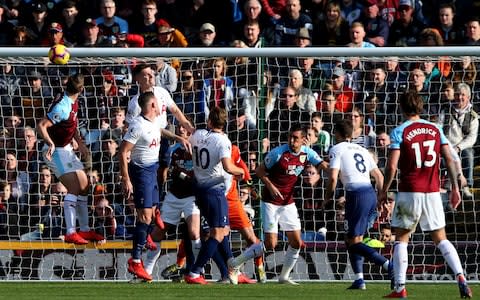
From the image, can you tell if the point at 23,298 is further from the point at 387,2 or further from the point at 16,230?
the point at 387,2

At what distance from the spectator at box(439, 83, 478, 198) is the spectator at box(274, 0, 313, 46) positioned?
3159 millimetres

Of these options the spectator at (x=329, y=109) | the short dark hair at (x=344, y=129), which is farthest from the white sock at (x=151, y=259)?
the spectator at (x=329, y=109)

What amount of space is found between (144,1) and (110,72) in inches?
86.6

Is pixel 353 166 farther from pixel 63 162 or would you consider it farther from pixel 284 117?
pixel 63 162

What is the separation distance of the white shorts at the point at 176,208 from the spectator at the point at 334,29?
4.45 metres

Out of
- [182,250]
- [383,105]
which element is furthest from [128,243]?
[383,105]

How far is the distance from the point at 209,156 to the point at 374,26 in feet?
17.6

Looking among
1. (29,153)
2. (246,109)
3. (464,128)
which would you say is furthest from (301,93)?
(29,153)

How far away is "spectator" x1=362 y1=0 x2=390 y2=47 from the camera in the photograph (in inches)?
749

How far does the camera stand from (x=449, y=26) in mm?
19016

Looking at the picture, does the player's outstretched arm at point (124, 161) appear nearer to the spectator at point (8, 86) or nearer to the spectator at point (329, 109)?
the spectator at point (8, 86)

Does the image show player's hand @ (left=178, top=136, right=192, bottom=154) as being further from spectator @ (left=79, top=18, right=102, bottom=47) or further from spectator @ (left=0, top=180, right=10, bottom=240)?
spectator @ (left=79, top=18, right=102, bottom=47)

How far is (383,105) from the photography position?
17344mm

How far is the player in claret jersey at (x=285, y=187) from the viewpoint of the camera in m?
15.7
